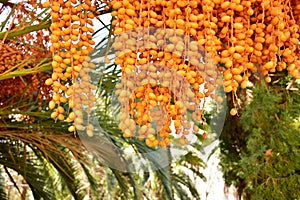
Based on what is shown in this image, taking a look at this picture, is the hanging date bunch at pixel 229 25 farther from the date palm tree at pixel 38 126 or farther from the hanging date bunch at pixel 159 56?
the date palm tree at pixel 38 126

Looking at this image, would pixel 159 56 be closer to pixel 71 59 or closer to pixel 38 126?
pixel 71 59

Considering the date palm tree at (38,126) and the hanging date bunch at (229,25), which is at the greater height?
the date palm tree at (38,126)

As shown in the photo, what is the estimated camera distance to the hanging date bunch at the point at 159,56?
609 millimetres

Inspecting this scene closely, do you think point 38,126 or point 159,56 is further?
point 38,126

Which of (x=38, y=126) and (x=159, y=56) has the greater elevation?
(x=38, y=126)

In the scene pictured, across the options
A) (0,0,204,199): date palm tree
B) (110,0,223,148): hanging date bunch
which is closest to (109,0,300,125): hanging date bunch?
(110,0,223,148): hanging date bunch

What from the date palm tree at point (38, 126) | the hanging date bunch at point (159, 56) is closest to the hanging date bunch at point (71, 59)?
the hanging date bunch at point (159, 56)

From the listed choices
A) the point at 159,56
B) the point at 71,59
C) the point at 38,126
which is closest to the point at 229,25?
the point at 159,56

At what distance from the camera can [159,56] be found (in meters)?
0.62

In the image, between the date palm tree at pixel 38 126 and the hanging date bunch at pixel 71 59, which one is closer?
the hanging date bunch at pixel 71 59

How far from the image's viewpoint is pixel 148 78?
611 mm

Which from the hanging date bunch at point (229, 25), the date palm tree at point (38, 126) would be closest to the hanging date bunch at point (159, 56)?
the hanging date bunch at point (229, 25)

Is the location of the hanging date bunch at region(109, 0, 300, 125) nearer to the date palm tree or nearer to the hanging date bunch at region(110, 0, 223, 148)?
the hanging date bunch at region(110, 0, 223, 148)

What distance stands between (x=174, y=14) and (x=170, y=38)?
4 centimetres
